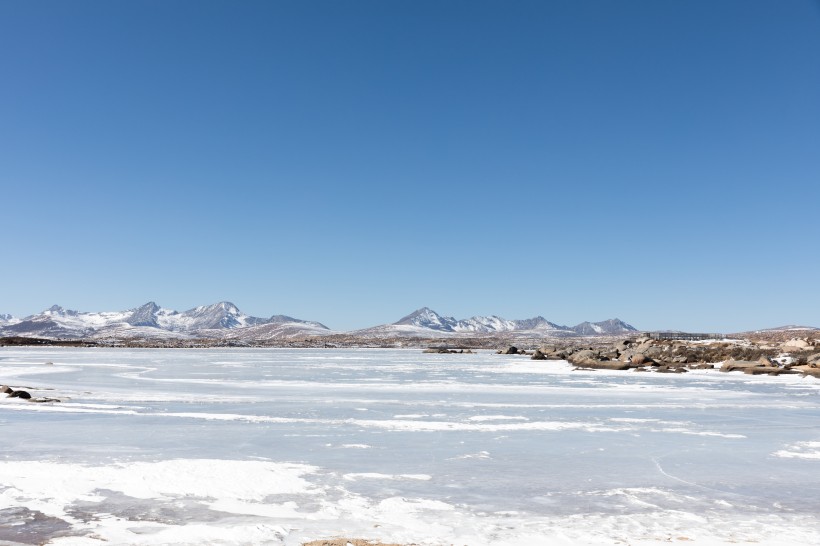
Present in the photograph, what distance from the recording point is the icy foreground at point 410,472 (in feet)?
18.4

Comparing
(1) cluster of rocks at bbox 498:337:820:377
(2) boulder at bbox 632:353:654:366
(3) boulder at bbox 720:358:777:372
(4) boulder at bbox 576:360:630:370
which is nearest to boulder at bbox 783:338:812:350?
(1) cluster of rocks at bbox 498:337:820:377

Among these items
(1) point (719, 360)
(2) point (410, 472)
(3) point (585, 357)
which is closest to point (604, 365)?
(3) point (585, 357)

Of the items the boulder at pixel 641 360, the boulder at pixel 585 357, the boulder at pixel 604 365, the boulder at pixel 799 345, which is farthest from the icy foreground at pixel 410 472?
the boulder at pixel 799 345

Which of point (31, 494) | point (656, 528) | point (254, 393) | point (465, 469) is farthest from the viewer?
point (254, 393)

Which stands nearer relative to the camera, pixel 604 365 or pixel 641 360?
pixel 604 365

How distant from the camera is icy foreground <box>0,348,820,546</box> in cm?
561

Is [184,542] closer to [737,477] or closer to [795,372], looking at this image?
[737,477]

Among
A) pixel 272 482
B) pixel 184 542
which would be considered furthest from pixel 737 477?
pixel 184 542

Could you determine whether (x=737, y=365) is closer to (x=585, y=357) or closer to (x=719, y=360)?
(x=719, y=360)

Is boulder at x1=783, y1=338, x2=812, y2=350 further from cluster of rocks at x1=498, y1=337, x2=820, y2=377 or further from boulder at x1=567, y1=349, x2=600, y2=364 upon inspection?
boulder at x1=567, y1=349, x2=600, y2=364

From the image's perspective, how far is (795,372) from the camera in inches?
1029

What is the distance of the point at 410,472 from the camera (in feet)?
26.2

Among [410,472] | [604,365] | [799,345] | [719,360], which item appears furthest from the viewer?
[799,345]

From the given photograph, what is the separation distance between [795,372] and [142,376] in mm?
28120
